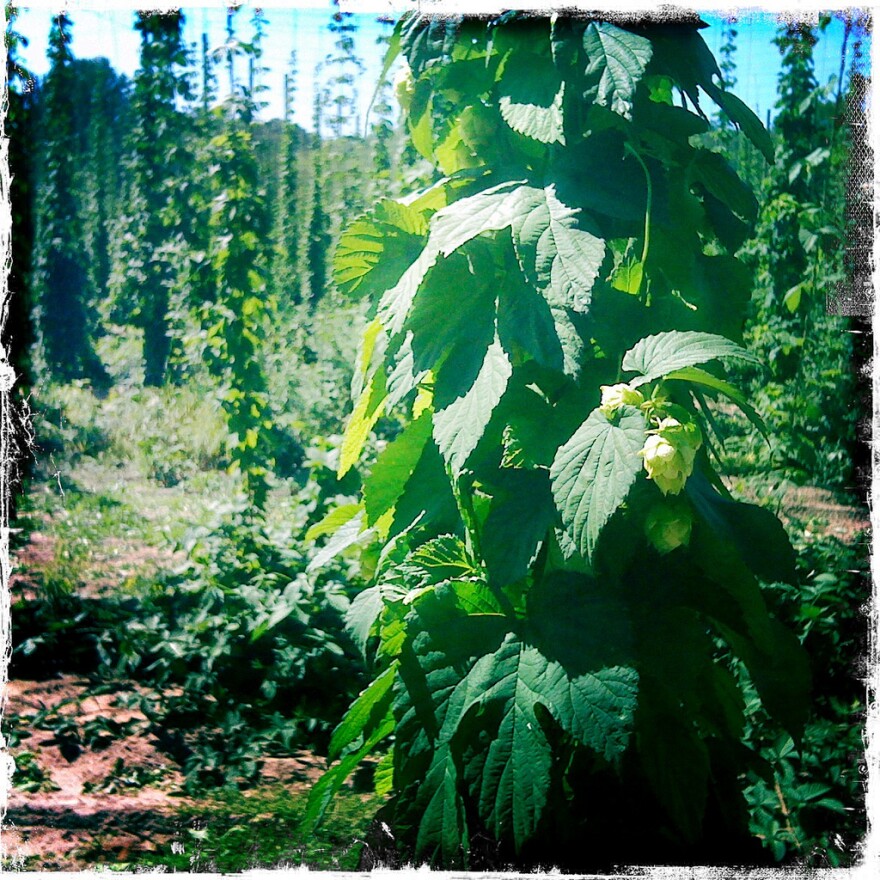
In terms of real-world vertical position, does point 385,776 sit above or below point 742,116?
below

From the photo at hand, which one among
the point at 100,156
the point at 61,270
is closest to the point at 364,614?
the point at 61,270

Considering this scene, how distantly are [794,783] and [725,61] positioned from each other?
2172mm

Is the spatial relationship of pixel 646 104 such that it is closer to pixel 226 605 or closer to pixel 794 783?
pixel 794 783

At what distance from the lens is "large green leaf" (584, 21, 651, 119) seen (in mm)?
1066

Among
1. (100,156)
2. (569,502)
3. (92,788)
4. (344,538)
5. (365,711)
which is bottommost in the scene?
(92,788)

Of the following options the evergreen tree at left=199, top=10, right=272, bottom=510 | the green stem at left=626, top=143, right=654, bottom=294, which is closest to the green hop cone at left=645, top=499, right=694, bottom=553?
the green stem at left=626, top=143, right=654, bottom=294

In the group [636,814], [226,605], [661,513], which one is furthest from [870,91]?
[226,605]

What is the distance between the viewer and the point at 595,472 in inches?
40.0

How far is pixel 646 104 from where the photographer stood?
1228 mm

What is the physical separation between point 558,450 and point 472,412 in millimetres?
127

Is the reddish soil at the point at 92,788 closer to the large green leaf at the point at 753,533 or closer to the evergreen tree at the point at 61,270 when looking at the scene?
the large green leaf at the point at 753,533

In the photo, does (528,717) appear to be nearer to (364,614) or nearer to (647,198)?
(364,614)

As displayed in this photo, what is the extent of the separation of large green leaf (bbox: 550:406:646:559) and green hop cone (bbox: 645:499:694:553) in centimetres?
12

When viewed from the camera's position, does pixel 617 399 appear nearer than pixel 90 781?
Yes
